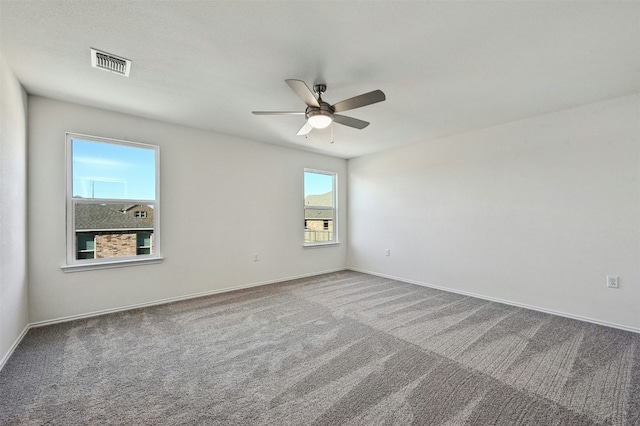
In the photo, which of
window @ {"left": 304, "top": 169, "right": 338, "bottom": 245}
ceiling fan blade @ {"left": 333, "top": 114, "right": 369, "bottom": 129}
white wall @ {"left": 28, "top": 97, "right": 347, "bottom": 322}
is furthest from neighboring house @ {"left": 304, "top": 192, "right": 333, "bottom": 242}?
ceiling fan blade @ {"left": 333, "top": 114, "right": 369, "bottom": 129}

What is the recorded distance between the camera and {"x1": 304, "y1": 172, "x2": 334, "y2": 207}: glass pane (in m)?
5.34

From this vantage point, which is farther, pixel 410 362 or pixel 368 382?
pixel 410 362

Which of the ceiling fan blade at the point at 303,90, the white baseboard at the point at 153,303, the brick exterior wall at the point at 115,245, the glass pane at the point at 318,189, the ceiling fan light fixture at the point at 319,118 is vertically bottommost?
the white baseboard at the point at 153,303

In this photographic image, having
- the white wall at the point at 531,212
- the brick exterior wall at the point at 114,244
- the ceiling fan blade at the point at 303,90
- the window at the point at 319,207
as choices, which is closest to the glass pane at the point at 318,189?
the window at the point at 319,207

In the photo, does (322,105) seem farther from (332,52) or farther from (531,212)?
(531,212)

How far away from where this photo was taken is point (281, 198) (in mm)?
4906

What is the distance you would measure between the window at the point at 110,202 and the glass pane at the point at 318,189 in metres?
2.56

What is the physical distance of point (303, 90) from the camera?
2201mm

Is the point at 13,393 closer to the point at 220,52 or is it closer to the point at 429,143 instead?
the point at 220,52

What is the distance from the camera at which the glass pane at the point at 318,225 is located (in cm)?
534

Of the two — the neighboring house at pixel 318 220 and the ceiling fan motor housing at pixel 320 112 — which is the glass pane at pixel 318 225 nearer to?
the neighboring house at pixel 318 220

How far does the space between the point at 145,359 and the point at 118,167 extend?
2385 mm

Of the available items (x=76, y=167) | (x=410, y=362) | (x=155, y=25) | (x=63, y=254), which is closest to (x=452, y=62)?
(x=155, y=25)

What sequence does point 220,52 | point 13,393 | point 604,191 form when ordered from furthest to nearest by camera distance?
1. point 604,191
2. point 220,52
3. point 13,393
